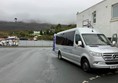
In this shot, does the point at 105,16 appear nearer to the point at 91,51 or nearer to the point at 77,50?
the point at 77,50

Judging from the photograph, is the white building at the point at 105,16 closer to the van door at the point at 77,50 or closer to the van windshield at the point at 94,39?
the van windshield at the point at 94,39

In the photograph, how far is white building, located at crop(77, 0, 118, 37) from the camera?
1699cm

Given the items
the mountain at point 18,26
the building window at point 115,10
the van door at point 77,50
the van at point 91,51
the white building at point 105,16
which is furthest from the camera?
the mountain at point 18,26

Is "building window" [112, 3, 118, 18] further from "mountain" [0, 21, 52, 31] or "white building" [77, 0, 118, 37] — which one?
"mountain" [0, 21, 52, 31]

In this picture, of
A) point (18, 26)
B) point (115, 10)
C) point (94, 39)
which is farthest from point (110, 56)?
point (18, 26)

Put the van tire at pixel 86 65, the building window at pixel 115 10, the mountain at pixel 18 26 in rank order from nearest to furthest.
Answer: the van tire at pixel 86 65 < the building window at pixel 115 10 < the mountain at pixel 18 26

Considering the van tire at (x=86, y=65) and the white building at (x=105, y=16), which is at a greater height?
the white building at (x=105, y=16)

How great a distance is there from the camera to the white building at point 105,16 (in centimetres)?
1699

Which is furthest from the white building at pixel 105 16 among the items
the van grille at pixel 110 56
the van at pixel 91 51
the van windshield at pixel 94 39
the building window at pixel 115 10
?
the van grille at pixel 110 56

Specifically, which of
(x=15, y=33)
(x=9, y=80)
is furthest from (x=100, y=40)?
(x=15, y=33)

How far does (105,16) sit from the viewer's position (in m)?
18.5

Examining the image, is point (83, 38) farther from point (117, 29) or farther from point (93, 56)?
point (117, 29)

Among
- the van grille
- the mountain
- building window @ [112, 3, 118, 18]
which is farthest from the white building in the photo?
the mountain

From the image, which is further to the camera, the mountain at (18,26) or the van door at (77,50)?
the mountain at (18,26)
